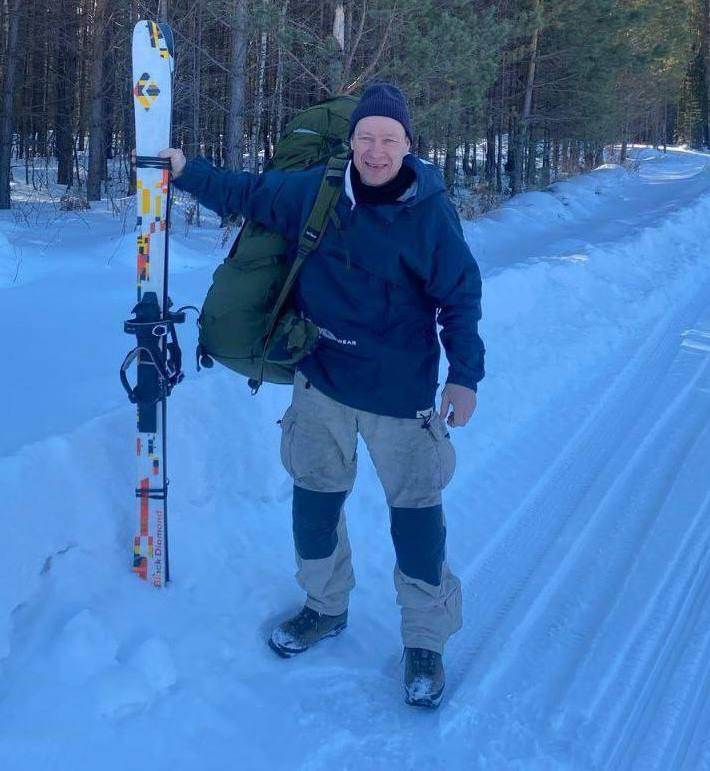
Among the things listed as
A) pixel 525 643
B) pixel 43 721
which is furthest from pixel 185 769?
pixel 525 643

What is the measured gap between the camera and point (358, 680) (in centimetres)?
305

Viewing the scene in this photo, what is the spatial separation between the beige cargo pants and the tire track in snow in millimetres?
253

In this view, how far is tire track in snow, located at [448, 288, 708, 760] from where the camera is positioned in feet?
10.6

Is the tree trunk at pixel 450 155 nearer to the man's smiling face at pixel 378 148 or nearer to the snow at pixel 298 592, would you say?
the snow at pixel 298 592

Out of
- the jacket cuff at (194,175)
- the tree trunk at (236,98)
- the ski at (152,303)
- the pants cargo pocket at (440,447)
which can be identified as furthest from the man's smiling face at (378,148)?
the tree trunk at (236,98)

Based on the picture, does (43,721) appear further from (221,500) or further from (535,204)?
(535,204)

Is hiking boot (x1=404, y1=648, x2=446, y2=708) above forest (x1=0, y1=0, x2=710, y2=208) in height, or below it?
below

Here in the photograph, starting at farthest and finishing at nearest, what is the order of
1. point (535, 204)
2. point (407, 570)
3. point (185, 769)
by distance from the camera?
point (535, 204), point (407, 570), point (185, 769)

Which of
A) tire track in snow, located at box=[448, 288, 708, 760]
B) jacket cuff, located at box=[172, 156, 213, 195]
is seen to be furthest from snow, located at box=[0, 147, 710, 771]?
jacket cuff, located at box=[172, 156, 213, 195]

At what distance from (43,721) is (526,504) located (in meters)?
2.71

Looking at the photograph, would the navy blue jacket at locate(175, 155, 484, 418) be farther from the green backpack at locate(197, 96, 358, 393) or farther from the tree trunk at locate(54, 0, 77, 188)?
the tree trunk at locate(54, 0, 77, 188)

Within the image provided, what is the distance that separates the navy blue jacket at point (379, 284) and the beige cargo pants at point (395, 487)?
8 cm

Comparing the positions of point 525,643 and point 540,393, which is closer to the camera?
point 525,643

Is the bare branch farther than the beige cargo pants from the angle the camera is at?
Yes
